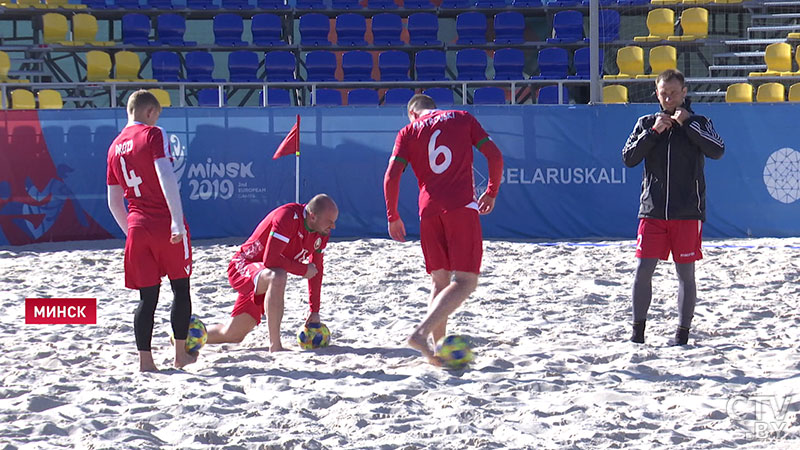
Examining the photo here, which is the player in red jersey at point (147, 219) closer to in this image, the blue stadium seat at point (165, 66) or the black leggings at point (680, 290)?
the black leggings at point (680, 290)

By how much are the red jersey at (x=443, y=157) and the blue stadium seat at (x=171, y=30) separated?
13124mm

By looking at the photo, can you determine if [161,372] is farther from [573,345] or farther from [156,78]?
[156,78]

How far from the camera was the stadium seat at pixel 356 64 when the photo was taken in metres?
16.6

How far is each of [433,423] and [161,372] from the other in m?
1.78

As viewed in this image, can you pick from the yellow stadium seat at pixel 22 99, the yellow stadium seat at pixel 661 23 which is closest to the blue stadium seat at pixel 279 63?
the yellow stadium seat at pixel 22 99

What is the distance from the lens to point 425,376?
4.74 metres

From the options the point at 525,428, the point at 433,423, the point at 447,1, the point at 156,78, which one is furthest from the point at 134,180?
the point at 447,1

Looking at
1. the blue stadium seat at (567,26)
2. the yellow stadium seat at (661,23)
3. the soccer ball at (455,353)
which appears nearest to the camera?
the soccer ball at (455,353)

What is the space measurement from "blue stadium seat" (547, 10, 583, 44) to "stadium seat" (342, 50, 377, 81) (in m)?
3.31

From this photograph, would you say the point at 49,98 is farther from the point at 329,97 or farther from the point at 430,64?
the point at 430,64

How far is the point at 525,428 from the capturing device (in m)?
3.82

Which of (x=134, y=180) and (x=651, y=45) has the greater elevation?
(x=651, y=45)

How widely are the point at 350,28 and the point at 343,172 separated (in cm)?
594

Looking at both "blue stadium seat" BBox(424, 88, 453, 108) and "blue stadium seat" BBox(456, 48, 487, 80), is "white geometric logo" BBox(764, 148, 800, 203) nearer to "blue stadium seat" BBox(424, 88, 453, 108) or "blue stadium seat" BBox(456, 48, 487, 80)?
"blue stadium seat" BBox(424, 88, 453, 108)
